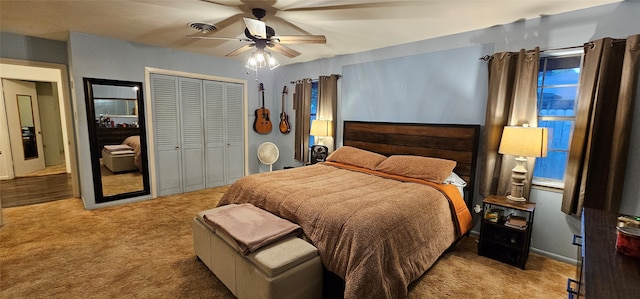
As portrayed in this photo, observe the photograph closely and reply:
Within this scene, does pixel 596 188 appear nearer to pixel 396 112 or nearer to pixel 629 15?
pixel 629 15

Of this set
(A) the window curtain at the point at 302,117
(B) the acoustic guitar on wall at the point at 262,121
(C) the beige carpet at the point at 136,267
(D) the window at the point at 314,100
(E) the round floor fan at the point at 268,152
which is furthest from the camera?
(B) the acoustic guitar on wall at the point at 262,121

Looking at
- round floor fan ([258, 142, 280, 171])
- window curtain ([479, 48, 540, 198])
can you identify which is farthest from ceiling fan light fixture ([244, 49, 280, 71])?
round floor fan ([258, 142, 280, 171])

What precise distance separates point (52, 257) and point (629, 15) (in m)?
5.42

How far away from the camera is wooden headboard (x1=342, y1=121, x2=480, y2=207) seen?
302 cm

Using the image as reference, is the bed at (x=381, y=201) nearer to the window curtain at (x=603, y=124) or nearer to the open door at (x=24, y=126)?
the window curtain at (x=603, y=124)

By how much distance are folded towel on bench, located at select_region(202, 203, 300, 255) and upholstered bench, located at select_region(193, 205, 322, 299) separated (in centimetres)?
5

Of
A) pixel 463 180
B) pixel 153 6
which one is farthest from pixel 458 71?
pixel 153 6

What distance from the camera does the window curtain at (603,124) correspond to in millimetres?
2150

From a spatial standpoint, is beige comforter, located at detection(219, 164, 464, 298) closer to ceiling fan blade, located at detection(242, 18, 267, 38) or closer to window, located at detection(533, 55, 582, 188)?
window, located at detection(533, 55, 582, 188)

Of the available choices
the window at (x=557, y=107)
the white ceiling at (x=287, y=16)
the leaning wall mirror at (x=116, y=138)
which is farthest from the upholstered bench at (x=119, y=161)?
the window at (x=557, y=107)

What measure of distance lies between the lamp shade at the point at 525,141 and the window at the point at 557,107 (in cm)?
41

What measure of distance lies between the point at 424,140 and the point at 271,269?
99.2 inches

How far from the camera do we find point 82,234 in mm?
2943

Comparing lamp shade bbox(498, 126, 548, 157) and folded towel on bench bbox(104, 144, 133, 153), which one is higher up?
lamp shade bbox(498, 126, 548, 157)
